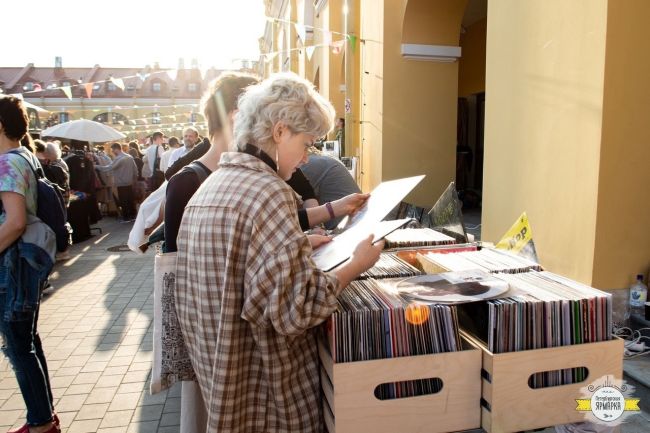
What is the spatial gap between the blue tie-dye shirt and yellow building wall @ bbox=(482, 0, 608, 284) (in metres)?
3.46

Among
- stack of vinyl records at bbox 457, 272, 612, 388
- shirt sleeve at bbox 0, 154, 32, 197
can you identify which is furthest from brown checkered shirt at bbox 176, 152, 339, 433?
shirt sleeve at bbox 0, 154, 32, 197

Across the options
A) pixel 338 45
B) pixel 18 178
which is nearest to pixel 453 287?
pixel 18 178

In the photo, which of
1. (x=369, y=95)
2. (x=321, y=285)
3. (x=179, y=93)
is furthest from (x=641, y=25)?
(x=179, y=93)

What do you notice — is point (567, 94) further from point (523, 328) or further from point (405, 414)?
point (405, 414)

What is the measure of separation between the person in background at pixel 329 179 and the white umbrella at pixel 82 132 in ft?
35.8

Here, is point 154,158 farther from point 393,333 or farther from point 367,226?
point 393,333

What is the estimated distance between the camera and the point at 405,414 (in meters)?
1.48

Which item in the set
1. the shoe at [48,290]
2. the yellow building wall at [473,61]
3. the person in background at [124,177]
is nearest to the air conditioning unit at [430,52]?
the yellow building wall at [473,61]

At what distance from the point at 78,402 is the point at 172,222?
237 centimetres

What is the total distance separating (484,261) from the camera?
6.56 ft

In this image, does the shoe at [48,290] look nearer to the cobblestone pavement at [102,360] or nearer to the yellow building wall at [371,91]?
the cobblestone pavement at [102,360]

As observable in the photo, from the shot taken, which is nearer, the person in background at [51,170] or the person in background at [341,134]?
the person in background at [51,170]

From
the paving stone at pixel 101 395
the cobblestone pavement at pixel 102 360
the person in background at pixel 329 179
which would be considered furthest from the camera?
the paving stone at pixel 101 395

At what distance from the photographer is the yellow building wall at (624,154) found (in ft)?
10.6
